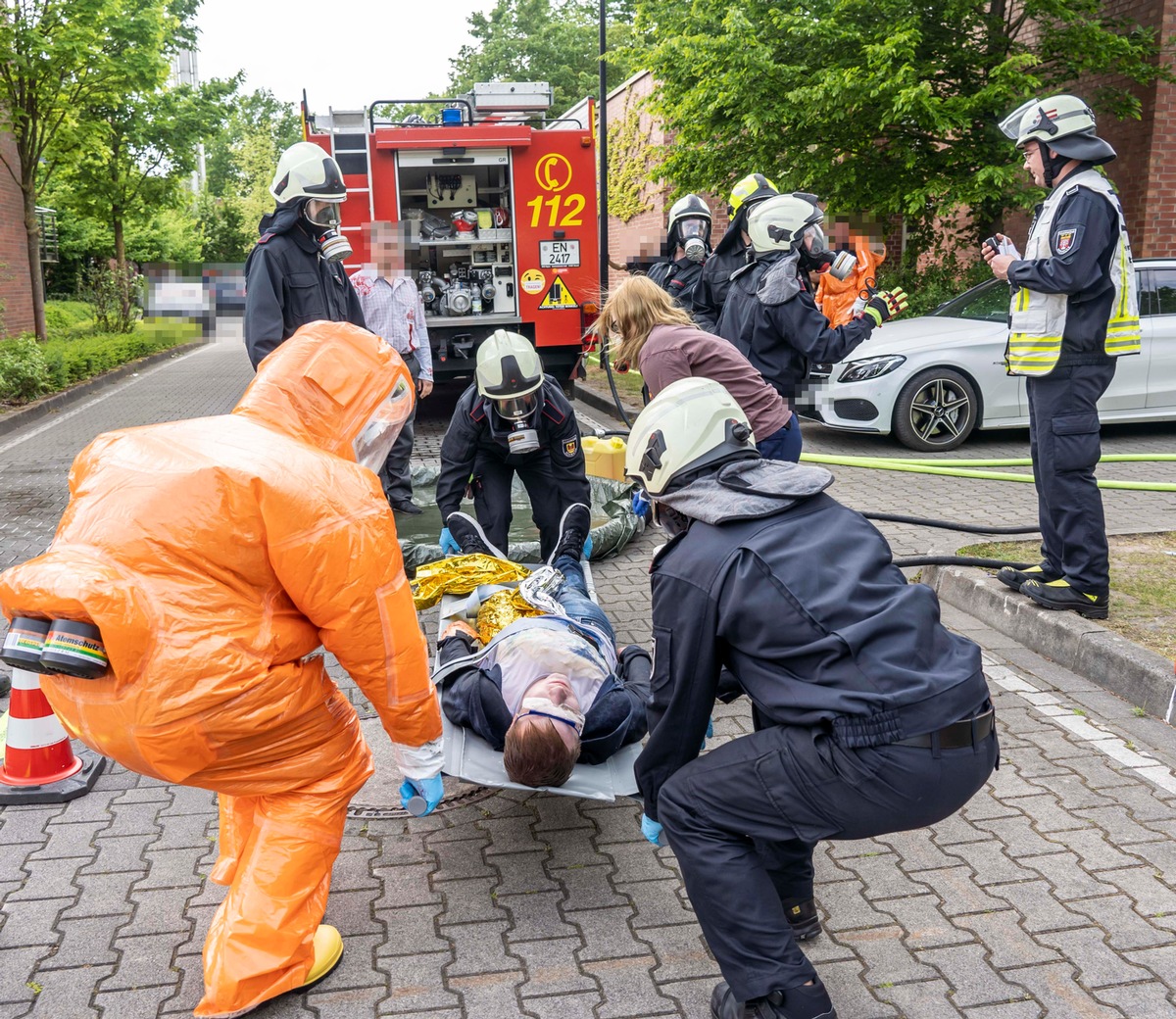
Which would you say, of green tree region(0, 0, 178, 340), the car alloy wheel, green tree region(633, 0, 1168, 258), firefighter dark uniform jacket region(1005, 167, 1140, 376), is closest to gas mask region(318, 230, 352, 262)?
firefighter dark uniform jacket region(1005, 167, 1140, 376)

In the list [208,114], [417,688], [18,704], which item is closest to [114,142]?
[208,114]

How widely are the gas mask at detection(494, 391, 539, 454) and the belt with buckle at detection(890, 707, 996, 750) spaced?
3231 millimetres

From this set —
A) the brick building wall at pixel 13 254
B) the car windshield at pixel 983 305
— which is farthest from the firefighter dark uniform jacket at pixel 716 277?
the brick building wall at pixel 13 254

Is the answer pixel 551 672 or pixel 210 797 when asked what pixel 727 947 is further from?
pixel 210 797

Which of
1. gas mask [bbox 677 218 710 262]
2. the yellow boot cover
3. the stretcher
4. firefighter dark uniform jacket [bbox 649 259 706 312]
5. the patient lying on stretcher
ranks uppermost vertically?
gas mask [bbox 677 218 710 262]

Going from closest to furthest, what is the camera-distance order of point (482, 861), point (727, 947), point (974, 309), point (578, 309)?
point (727, 947)
point (482, 861)
point (974, 309)
point (578, 309)

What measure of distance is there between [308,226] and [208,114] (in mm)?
19605

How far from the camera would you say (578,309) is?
1160cm

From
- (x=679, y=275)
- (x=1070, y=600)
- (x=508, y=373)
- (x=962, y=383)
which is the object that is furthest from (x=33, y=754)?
(x=962, y=383)

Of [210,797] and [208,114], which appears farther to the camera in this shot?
[208,114]

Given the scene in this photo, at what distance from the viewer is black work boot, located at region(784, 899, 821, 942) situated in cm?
290

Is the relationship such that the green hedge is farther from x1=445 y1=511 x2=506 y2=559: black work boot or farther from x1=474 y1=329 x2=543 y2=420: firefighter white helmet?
x1=474 y1=329 x2=543 y2=420: firefighter white helmet

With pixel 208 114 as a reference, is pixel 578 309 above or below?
below

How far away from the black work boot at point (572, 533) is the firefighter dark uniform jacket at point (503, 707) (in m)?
1.58
